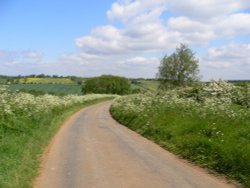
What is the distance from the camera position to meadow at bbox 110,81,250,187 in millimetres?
12250

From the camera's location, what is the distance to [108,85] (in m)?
134

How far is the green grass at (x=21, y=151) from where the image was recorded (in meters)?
10.7

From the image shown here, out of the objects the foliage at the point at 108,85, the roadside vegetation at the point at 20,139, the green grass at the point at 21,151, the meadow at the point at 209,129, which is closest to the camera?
the green grass at the point at 21,151

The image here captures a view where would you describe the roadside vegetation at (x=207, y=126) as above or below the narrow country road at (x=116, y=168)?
above

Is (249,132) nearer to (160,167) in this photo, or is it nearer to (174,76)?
(160,167)

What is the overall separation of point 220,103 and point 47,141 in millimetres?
7468

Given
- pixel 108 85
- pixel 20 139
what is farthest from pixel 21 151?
pixel 108 85

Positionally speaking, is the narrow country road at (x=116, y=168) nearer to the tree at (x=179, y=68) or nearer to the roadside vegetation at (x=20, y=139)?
the roadside vegetation at (x=20, y=139)

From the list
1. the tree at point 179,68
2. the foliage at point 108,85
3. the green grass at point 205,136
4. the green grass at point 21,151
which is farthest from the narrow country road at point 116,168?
the foliage at point 108,85

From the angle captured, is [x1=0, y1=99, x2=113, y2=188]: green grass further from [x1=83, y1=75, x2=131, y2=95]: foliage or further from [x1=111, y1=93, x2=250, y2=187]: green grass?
[x1=83, y1=75, x2=131, y2=95]: foliage

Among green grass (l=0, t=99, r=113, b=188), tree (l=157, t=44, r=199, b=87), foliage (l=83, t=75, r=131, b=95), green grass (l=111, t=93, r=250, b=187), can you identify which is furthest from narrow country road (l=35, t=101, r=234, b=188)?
foliage (l=83, t=75, r=131, b=95)

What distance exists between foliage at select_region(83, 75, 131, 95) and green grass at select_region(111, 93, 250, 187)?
353 feet

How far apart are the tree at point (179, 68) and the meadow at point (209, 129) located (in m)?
40.7

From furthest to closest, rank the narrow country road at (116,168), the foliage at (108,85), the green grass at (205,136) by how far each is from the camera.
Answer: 1. the foliage at (108,85)
2. the green grass at (205,136)
3. the narrow country road at (116,168)
